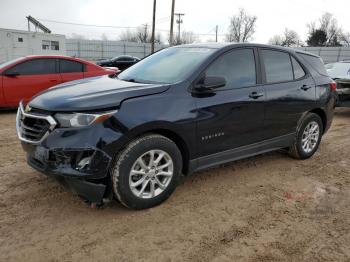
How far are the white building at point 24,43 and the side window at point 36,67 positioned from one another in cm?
1937

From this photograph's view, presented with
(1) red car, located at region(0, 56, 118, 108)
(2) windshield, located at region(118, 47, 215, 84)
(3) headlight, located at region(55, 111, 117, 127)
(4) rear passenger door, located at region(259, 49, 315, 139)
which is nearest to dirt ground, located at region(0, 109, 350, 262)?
(4) rear passenger door, located at region(259, 49, 315, 139)

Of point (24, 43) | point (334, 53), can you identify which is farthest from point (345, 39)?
point (24, 43)

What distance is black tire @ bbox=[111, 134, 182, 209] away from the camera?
11.4 ft

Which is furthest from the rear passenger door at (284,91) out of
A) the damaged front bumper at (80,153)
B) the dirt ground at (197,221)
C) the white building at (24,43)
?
the white building at (24,43)

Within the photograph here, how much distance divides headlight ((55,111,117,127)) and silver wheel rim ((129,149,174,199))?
1.84 feet

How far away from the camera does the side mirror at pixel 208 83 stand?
13.0 ft

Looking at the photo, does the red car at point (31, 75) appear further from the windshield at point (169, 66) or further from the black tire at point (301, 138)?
the black tire at point (301, 138)

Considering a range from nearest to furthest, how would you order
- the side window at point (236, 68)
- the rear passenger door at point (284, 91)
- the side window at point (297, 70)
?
the side window at point (236, 68) < the rear passenger door at point (284, 91) < the side window at point (297, 70)

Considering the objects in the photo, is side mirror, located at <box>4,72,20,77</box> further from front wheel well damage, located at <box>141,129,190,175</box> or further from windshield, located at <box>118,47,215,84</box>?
front wheel well damage, located at <box>141,129,190,175</box>

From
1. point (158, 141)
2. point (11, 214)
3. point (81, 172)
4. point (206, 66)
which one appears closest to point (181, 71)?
point (206, 66)

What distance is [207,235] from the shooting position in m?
3.34

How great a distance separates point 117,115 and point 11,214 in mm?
1463

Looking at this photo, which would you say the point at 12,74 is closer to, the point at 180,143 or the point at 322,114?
the point at 180,143

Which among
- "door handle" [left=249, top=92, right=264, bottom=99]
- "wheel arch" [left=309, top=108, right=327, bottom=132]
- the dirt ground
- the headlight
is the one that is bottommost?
the dirt ground
